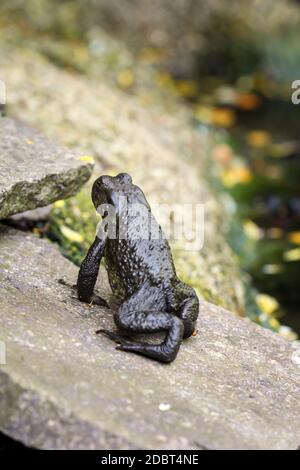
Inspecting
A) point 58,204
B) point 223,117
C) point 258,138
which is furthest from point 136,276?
point 223,117

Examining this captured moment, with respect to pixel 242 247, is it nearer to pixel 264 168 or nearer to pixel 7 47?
pixel 264 168

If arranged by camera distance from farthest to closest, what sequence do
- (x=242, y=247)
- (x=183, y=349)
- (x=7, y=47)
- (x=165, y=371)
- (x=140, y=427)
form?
(x=7, y=47)
(x=242, y=247)
(x=183, y=349)
(x=165, y=371)
(x=140, y=427)

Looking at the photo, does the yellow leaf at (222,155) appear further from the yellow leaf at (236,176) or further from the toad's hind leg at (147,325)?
the toad's hind leg at (147,325)

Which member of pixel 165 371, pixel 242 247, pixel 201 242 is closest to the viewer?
pixel 165 371

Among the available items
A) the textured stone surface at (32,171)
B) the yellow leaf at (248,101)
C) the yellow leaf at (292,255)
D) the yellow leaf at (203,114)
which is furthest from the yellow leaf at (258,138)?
→ the textured stone surface at (32,171)

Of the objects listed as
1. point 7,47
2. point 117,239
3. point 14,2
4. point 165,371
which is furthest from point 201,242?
point 14,2

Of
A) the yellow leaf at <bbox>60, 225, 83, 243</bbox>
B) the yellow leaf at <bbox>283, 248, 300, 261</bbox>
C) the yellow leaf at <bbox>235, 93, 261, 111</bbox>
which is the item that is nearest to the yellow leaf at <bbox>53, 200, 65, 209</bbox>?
the yellow leaf at <bbox>60, 225, 83, 243</bbox>

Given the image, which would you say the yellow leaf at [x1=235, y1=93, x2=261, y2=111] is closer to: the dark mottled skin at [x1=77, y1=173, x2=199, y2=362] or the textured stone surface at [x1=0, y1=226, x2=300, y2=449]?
the textured stone surface at [x1=0, y1=226, x2=300, y2=449]
